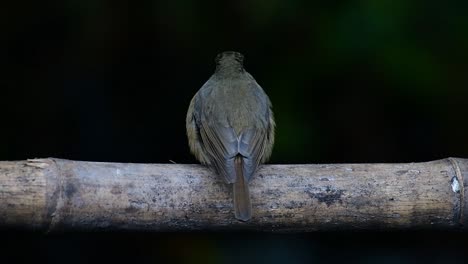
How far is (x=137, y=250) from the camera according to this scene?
7.13 m

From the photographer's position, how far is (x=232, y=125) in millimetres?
4949

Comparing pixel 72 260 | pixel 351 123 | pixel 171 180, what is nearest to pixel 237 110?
pixel 171 180

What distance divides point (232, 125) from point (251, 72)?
210 cm

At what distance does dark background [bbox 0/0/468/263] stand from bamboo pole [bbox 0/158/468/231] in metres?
2.27

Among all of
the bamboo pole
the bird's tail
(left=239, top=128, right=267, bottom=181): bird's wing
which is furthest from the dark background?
the bird's tail

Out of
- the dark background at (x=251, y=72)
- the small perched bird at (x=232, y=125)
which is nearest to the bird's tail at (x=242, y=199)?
the small perched bird at (x=232, y=125)

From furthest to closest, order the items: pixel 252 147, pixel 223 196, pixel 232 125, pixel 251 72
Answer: pixel 251 72 → pixel 232 125 → pixel 252 147 → pixel 223 196

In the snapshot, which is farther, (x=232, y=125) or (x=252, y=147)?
(x=232, y=125)

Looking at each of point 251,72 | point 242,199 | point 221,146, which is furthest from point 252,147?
point 251,72

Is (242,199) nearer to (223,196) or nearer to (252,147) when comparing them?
(223,196)

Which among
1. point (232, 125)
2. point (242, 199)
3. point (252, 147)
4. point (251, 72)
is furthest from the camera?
point (251, 72)

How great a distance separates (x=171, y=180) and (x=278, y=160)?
2729 mm

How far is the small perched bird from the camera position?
4559 millimetres

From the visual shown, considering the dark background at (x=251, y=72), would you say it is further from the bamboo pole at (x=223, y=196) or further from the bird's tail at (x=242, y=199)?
the bird's tail at (x=242, y=199)
